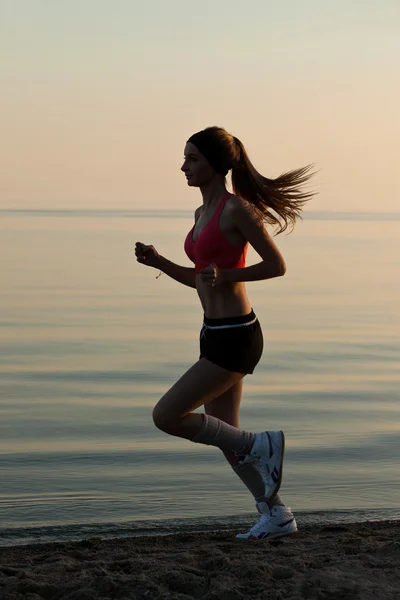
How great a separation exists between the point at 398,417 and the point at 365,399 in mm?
830

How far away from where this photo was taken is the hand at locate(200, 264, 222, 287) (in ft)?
18.5

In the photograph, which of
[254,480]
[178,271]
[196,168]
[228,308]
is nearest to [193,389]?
[228,308]

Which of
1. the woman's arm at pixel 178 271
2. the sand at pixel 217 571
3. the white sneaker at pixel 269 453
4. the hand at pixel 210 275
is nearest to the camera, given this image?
the sand at pixel 217 571

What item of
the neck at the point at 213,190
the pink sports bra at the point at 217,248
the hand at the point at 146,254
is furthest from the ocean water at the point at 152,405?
the neck at the point at 213,190

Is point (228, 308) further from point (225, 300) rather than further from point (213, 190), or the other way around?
point (213, 190)

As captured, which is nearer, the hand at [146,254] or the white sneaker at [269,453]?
the white sneaker at [269,453]

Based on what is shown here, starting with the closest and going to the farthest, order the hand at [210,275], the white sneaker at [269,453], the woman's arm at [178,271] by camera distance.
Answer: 1. the hand at [210,275]
2. the white sneaker at [269,453]
3. the woman's arm at [178,271]

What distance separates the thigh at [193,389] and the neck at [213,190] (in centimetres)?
82

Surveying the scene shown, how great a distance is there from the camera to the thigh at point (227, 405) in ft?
20.1

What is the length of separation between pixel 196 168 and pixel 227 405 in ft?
3.96

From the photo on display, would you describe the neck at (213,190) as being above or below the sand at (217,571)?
above

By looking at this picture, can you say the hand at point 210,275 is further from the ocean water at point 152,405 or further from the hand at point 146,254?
the ocean water at point 152,405

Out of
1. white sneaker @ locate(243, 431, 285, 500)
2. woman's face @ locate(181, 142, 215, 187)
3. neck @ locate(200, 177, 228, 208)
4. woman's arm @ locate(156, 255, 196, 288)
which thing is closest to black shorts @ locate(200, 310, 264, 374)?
white sneaker @ locate(243, 431, 285, 500)

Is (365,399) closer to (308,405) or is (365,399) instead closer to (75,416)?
(308,405)
